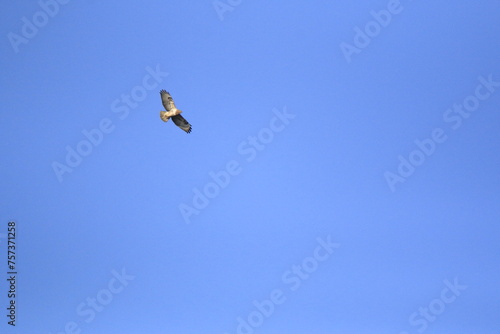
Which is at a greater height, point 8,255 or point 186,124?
point 186,124

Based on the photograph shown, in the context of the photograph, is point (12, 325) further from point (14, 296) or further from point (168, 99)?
point (168, 99)

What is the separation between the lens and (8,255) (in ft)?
58.5

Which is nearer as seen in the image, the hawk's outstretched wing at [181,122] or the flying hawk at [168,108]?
the flying hawk at [168,108]

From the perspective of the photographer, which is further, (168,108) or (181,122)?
(181,122)

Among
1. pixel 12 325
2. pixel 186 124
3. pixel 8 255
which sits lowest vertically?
pixel 12 325

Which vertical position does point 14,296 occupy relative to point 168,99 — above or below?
below

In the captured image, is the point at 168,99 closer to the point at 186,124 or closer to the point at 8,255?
the point at 186,124

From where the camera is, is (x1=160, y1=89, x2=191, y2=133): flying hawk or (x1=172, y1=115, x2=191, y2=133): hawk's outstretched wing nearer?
(x1=160, y1=89, x2=191, y2=133): flying hawk

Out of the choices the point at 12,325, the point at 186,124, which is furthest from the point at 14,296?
the point at 186,124

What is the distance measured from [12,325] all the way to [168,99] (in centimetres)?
759

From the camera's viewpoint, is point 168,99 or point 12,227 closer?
point 168,99

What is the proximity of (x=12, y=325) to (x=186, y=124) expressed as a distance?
24.1 feet

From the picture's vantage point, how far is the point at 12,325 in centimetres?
1748

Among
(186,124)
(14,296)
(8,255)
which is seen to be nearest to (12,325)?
(14,296)
